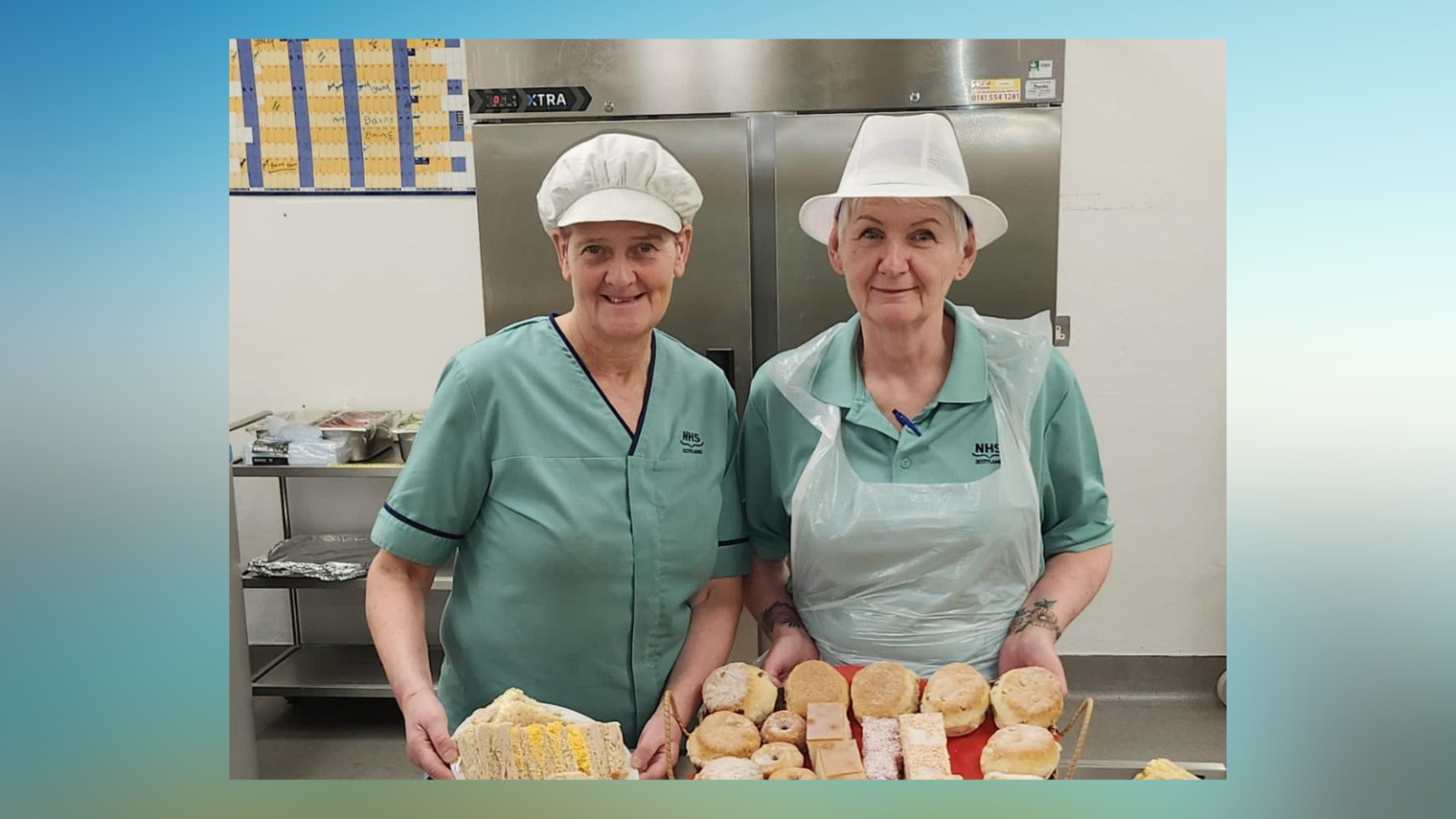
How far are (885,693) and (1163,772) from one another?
0.38 metres

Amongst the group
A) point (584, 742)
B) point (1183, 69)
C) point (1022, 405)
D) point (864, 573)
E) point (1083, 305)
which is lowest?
point (584, 742)

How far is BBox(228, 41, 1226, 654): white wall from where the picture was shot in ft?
4.00

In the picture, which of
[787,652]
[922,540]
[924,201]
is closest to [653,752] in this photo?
[787,652]

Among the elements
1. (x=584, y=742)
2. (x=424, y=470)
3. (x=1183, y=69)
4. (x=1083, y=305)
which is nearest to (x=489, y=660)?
(x=584, y=742)

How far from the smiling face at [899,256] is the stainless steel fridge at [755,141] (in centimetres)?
5

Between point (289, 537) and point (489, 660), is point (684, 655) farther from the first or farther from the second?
point (289, 537)

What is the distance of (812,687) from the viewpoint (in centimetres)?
120

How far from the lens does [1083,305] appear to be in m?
1.27

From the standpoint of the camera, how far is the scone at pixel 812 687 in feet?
3.93

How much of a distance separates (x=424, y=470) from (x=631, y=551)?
0.28 meters

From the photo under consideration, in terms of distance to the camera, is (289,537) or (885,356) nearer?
(885,356)

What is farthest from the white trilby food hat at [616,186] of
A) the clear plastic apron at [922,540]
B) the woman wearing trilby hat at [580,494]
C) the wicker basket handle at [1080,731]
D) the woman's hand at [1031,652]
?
the wicker basket handle at [1080,731]

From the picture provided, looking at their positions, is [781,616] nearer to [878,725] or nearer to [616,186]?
[878,725]

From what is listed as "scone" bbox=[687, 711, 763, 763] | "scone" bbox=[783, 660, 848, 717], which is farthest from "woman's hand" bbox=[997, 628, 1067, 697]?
"scone" bbox=[687, 711, 763, 763]
